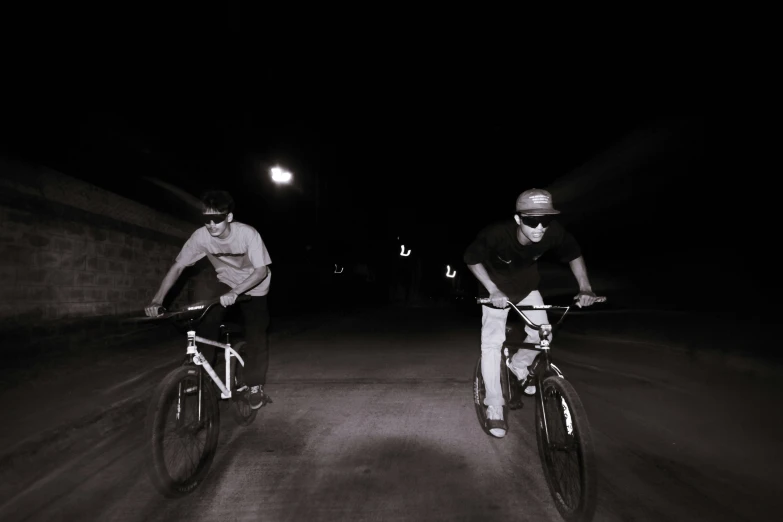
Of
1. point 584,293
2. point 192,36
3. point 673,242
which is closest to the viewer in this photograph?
point 584,293

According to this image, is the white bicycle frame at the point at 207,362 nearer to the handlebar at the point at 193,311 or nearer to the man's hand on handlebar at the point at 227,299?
the handlebar at the point at 193,311

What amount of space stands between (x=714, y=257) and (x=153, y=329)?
11.8 meters

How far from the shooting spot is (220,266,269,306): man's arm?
3.47 meters

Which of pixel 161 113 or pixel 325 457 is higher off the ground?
pixel 161 113

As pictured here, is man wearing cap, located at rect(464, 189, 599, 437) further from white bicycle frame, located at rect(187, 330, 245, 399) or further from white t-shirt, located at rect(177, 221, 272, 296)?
white bicycle frame, located at rect(187, 330, 245, 399)

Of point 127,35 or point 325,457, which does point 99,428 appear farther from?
point 127,35

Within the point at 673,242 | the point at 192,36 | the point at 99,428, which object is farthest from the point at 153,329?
the point at 673,242

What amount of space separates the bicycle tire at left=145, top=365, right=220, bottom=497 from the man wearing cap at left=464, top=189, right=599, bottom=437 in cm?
222

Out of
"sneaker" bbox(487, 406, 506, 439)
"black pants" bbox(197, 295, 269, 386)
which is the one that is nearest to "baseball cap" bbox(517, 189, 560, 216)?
"sneaker" bbox(487, 406, 506, 439)

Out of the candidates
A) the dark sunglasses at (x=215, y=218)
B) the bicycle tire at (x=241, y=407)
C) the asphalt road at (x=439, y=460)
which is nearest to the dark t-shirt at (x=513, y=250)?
the asphalt road at (x=439, y=460)

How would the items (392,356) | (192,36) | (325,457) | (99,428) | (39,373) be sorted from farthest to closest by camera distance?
1. (192,36)
2. (392,356)
3. (39,373)
4. (99,428)
5. (325,457)

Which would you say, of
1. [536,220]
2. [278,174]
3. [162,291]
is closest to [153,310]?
[162,291]

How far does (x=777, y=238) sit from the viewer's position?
7.91m

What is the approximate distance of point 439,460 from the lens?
3604 mm
